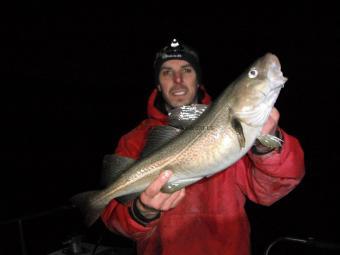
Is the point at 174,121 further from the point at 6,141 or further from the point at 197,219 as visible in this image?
the point at 6,141

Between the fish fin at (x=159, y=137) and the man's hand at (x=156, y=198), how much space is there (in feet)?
0.77

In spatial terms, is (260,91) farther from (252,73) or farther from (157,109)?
(157,109)

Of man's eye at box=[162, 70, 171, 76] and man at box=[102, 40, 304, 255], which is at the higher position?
man's eye at box=[162, 70, 171, 76]

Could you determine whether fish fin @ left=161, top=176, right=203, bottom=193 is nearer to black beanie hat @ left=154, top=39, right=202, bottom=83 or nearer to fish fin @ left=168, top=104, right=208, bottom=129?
fish fin @ left=168, top=104, right=208, bottom=129

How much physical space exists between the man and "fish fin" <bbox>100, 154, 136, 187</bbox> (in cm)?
25

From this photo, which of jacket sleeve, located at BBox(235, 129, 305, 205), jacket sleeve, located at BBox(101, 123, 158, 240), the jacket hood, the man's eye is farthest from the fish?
the man's eye

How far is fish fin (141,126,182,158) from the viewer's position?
251 cm

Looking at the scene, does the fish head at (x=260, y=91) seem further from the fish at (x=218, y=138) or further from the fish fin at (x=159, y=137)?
the fish fin at (x=159, y=137)

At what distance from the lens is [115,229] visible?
9.81 feet

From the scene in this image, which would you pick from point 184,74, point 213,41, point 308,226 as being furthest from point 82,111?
point 184,74

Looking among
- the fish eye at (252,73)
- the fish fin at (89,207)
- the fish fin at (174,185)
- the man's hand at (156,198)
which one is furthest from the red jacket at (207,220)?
the fish eye at (252,73)

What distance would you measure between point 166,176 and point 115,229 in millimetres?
936

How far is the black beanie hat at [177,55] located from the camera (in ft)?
12.7

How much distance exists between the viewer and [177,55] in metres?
3.86
